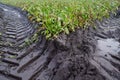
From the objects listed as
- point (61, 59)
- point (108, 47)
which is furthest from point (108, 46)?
point (61, 59)

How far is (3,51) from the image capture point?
6.03 meters

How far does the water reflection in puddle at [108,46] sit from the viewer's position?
5992 mm

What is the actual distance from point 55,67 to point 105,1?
8920 millimetres

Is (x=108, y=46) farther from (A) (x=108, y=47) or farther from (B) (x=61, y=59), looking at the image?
(B) (x=61, y=59)

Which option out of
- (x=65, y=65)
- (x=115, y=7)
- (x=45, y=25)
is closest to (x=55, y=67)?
(x=65, y=65)

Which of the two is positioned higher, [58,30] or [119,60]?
[58,30]

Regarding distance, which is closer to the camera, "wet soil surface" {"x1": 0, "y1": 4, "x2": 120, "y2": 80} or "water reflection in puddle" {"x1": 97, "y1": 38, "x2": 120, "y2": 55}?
"wet soil surface" {"x1": 0, "y1": 4, "x2": 120, "y2": 80}

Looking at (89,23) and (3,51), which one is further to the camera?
(89,23)

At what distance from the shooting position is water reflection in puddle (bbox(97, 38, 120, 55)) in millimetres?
5992

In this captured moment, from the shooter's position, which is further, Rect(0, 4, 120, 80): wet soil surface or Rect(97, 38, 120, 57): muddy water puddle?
Rect(97, 38, 120, 57): muddy water puddle

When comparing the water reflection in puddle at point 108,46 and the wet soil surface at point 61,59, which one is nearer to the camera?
the wet soil surface at point 61,59

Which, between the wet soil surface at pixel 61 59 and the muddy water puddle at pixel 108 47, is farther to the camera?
the muddy water puddle at pixel 108 47

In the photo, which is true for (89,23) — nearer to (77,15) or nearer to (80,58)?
(77,15)

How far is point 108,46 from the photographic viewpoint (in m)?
6.58
